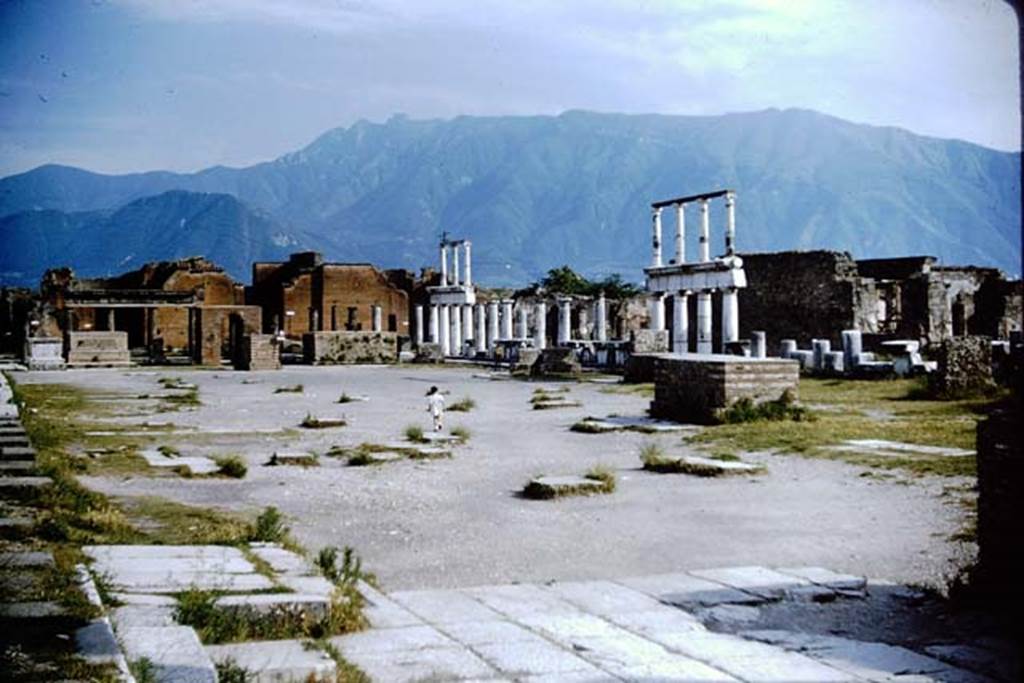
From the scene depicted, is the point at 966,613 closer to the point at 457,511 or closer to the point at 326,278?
the point at 457,511

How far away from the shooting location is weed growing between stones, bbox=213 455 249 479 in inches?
414

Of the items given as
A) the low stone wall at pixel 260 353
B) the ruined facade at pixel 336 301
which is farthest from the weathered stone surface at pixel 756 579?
the ruined facade at pixel 336 301

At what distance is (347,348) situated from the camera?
4575 centimetres

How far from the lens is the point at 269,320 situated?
2571 inches

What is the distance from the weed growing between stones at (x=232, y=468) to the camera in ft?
34.5

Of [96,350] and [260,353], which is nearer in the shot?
[260,353]

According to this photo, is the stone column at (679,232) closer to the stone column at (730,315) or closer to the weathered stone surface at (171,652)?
the stone column at (730,315)

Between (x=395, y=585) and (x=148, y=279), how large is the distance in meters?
61.6

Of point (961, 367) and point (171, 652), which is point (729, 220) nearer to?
point (961, 367)

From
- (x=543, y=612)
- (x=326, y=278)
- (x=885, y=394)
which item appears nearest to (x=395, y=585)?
(x=543, y=612)

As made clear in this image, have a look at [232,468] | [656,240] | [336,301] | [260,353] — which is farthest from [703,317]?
[336,301]

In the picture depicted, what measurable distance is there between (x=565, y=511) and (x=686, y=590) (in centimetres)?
289

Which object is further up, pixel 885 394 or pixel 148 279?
pixel 148 279

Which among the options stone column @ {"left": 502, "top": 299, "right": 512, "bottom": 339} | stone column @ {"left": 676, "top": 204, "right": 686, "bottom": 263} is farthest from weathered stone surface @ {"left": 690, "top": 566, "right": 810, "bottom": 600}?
stone column @ {"left": 502, "top": 299, "right": 512, "bottom": 339}
